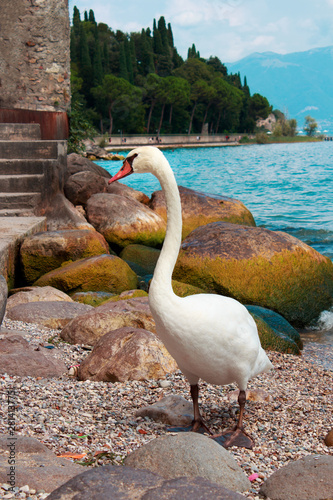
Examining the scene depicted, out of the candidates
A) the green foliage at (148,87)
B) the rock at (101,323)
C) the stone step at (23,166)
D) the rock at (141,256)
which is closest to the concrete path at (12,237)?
the stone step at (23,166)

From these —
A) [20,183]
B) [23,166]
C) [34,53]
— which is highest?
[34,53]

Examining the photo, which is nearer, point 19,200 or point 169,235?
point 169,235

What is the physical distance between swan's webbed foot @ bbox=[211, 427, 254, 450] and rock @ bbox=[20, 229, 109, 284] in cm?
478

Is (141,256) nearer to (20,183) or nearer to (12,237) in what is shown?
(20,183)

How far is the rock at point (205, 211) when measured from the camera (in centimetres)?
1154

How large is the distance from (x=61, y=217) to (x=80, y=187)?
1.43 meters

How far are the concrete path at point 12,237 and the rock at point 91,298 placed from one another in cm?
100

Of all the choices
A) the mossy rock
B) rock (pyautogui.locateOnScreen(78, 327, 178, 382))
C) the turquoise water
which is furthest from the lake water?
rock (pyautogui.locateOnScreen(78, 327, 178, 382))

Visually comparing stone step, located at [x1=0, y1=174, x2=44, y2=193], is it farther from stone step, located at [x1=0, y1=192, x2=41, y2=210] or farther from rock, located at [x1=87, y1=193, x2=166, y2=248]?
rock, located at [x1=87, y1=193, x2=166, y2=248]

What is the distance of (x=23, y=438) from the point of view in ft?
9.04

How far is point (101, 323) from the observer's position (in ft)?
17.4

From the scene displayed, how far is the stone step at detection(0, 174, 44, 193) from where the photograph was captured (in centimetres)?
975

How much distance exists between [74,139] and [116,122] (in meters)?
56.9

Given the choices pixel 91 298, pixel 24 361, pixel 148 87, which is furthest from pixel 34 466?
pixel 148 87
